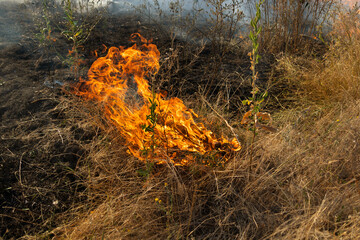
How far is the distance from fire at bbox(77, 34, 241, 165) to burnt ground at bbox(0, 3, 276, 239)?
0.25 metres

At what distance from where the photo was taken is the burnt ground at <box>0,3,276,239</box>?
2.38 meters

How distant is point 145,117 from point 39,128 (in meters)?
1.03

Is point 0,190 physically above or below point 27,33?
below

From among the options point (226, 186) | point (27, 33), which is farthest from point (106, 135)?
point (27, 33)

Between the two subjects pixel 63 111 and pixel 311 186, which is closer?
pixel 311 186

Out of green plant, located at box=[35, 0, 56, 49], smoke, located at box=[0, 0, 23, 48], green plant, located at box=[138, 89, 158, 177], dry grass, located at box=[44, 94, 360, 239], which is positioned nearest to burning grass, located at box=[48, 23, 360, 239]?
dry grass, located at box=[44, 94, 360, 239]

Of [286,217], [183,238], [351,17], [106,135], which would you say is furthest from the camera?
[351,17]

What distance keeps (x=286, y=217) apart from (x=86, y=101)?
7.48 ft

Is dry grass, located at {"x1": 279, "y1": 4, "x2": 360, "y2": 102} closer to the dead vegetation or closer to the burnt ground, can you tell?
the dead vegetation

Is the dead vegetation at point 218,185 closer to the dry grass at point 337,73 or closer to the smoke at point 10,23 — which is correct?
the dry grass at point 337,73

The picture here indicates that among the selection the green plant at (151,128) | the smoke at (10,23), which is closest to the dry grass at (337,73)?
the green plant at (151,128)

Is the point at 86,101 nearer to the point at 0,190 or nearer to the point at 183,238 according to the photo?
the point at 0,190

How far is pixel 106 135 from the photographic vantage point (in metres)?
2.97

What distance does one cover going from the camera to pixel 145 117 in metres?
2.94
